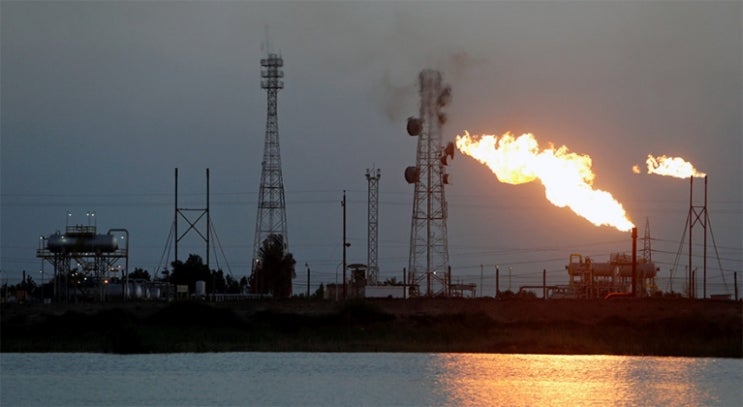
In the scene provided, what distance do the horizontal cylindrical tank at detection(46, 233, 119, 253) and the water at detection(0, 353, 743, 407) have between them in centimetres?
4300

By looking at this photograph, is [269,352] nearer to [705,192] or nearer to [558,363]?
[558,363]

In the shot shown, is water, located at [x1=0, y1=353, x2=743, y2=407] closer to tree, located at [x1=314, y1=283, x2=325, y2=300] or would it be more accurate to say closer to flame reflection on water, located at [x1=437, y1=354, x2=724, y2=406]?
flame reflection on water, located at [x1=437, y1=354, x2=724, y2=406]

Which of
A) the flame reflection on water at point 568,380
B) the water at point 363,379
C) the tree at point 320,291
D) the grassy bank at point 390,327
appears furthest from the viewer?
the tree at point 320,291

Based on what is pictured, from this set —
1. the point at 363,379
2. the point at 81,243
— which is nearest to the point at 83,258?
the point at 81,243

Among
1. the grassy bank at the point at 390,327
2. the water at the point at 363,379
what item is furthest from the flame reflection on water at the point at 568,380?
the grassy bank at the point at 390,327

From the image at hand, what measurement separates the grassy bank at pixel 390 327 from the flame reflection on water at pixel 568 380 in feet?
12.4

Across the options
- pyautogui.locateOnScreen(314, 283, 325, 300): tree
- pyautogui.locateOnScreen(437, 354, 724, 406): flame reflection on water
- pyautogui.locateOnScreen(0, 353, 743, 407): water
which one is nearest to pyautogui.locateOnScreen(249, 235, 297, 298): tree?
pyautogui.locateOnScreen(314, 283, 325, 300): tree

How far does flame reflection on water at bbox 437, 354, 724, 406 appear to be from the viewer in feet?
184

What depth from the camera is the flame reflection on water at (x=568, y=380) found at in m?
56.0

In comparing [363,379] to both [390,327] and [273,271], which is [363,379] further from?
[273,271]

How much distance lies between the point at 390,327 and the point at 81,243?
140 feet

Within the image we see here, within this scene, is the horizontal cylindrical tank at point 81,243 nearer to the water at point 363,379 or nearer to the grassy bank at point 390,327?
the grassy bank at point 390,327

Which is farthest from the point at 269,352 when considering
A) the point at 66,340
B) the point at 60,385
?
the point at 60,385

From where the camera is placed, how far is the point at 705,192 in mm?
98562
